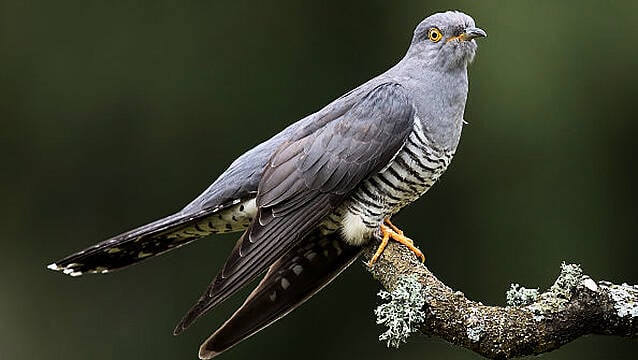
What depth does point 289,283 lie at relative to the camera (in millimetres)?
3234

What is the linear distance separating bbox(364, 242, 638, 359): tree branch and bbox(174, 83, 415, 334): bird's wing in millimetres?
370

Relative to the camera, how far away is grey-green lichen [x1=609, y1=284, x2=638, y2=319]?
7.91ft

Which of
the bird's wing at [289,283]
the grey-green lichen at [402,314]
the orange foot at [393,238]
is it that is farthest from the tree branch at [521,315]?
the bird's wing at [289,283]

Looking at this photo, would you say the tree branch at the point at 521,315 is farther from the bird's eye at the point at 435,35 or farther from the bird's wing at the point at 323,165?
the bird's eye at the point at 435,35

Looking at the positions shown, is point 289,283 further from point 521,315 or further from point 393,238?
point 521,315

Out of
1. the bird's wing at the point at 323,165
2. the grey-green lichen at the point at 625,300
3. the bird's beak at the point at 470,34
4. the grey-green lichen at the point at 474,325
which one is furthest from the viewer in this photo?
the bird's beak at the point at 470,34

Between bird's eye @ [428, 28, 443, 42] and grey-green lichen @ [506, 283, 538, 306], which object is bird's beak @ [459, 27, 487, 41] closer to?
bird's eye @ [428, 28, 443, 42]

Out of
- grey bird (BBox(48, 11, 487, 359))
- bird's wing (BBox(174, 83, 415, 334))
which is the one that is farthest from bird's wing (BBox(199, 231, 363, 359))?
bird's wing (BBox(174, 83, 415, 334))

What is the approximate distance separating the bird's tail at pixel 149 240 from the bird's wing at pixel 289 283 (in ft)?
0.66

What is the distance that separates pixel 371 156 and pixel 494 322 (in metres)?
0.74

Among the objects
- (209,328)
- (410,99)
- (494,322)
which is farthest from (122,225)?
(494,322)

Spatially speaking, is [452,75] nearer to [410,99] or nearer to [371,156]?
[410,99]

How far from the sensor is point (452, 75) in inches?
131

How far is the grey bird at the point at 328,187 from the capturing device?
10.3 feet
